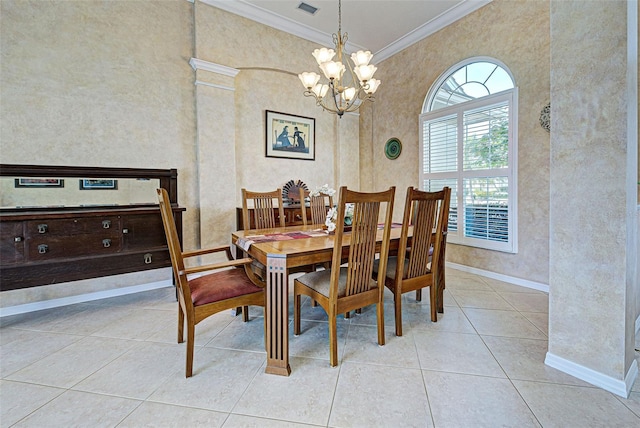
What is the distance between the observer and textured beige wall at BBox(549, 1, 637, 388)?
143 cm

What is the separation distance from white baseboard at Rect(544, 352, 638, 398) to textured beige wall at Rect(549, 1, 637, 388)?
3cm

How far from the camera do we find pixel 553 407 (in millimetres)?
1399

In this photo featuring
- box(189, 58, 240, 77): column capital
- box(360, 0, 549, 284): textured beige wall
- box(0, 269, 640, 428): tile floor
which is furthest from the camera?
box(189, 58, 240, 77): column capital

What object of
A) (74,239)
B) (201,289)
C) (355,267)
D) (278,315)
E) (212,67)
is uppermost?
(212,67)

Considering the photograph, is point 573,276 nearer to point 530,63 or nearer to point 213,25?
point 530,63

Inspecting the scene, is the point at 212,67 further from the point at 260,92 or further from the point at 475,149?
the point at 475,149

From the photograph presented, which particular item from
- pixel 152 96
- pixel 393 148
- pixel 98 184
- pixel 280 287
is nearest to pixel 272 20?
pixel 152 96

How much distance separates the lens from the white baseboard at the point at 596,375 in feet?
4.82

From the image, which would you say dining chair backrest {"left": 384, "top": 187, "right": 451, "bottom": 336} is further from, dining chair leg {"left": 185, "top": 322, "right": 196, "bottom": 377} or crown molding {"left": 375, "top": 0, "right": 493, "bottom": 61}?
crown molding {"left": 375, "top": 0, "right": 493, "bottom": 61}

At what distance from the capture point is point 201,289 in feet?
5.96

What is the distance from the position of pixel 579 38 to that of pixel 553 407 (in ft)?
6.60

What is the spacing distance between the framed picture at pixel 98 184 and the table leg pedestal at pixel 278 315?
2.43 meters

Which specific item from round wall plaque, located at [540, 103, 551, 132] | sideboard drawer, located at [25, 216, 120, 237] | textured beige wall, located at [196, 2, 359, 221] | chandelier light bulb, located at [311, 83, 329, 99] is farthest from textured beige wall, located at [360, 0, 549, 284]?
sideboard drawer, located at [25, 216, 120, 237]

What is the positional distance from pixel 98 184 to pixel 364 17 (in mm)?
3986
